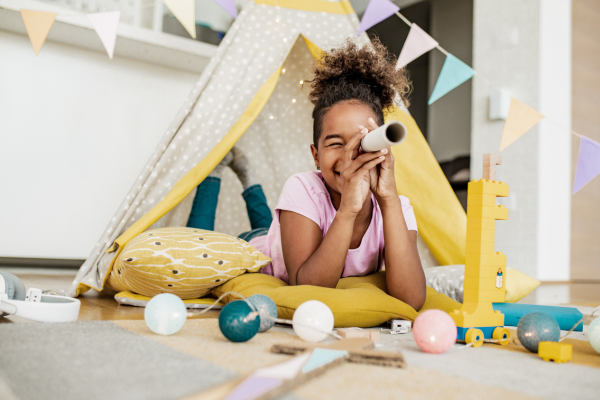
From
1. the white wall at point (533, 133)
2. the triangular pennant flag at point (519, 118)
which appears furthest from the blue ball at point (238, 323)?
the white wall at point (533, 133)

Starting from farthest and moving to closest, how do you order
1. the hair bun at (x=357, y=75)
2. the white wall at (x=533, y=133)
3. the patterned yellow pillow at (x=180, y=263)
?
the white wall at (x=533, y=133)
the hair bun at (x=357, y=75)
the patterned yellow pillow at (x=180, y=263)

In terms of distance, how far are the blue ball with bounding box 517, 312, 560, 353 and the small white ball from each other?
284 millimetres

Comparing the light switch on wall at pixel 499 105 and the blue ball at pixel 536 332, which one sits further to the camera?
the light switch on wall at pixel 499 105

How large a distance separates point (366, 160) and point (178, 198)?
62 cm

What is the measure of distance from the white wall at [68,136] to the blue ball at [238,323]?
1696mm

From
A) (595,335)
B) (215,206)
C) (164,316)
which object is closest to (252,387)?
A: (164,316)

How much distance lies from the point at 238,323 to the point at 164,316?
0.11 m

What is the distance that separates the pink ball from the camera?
0.61 m

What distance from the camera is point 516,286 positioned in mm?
1305

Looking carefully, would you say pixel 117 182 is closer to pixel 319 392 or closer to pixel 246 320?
pixel 246 320

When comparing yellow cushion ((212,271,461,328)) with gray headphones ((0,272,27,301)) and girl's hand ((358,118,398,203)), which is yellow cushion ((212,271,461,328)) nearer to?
girl's hand ((358,118,398,203))

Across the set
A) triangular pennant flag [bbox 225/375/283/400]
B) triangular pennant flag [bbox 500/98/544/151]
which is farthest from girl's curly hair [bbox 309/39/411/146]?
triangular pennant flag [bbox 225/375/283/400]

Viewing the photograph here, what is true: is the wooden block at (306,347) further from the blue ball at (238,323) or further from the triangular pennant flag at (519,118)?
the triangular pennant flag at (519,118)

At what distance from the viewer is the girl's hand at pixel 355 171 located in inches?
33.7
